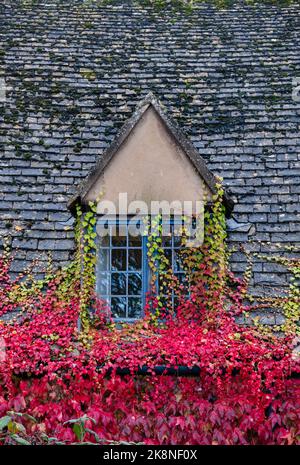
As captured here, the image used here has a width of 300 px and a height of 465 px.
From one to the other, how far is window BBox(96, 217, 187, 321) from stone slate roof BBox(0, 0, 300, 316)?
1.74ft

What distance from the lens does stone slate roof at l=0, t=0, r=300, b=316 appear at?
23.0ft

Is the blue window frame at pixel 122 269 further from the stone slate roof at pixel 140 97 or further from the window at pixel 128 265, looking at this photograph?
the stone slate roof at pixel 140 97

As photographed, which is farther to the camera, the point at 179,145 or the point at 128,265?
the point at 128,265

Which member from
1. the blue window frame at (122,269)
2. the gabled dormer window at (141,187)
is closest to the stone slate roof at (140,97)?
the blue window frame at (122,269)

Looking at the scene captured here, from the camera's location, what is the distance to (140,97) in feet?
27.7

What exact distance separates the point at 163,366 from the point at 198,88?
466 cm

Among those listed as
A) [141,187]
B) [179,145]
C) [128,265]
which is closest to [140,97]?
[179,145]

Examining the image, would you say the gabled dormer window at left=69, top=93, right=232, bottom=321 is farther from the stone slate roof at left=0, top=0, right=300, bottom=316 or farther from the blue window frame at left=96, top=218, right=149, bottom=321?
the stone slate roof at left=0, top=0, right=300, bottom=316

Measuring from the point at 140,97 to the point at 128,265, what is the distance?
303cm

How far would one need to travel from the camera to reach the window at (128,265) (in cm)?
660

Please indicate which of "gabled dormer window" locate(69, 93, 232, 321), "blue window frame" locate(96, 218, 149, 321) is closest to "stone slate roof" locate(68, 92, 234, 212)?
"gabled dormer window" locate(69, 93, 232, 321)

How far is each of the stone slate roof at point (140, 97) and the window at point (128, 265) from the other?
53 cm

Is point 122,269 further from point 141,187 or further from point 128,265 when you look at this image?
point 141,187

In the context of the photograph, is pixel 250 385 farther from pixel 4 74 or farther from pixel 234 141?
pixel 4 74
